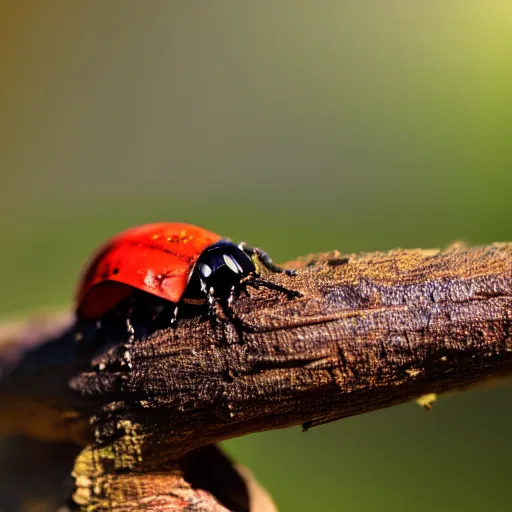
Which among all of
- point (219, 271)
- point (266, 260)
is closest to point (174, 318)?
point (219, 271)

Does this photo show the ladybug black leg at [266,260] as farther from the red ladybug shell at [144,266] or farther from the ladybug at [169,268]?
the red ladybug shell at [144,266]

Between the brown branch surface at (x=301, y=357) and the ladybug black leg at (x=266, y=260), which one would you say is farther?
the ladybug black leg at (x=266, y=260)

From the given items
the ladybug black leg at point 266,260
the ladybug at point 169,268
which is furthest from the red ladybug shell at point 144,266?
the ladybug black leg at point 266,260

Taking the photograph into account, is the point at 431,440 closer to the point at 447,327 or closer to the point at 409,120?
the point at 447,327

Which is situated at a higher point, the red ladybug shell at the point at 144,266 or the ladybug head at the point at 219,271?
the red ladybug shell at the point at 144,266

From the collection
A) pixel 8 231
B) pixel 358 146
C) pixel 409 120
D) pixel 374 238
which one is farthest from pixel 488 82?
pixel 8 231

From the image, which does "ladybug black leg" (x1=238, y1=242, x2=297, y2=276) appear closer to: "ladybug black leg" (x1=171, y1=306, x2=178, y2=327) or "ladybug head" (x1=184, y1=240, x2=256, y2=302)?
"ladybug head" (x1=184, y1=240, x2=256, y2=302)
